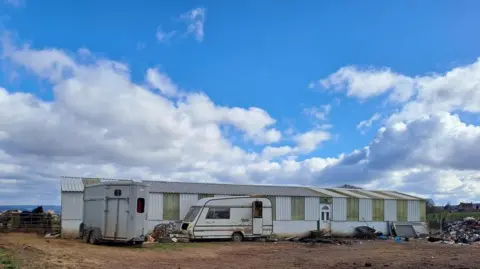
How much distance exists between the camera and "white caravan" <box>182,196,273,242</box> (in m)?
27.7

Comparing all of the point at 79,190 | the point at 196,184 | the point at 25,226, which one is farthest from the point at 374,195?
the point at 25,226

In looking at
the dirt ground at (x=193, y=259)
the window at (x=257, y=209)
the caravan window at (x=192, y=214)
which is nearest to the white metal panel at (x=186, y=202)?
the caravan window at (x=192, y=214)

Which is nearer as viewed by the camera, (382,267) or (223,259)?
(382,267)

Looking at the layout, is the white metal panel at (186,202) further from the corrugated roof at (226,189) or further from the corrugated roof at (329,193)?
the corrugated roof at (329,193)

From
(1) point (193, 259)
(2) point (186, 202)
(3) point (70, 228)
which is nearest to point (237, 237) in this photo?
(2) point (186, 202)

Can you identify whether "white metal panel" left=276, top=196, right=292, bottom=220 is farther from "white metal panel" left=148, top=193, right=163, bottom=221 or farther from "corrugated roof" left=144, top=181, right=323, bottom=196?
"white metal panel" left=148, top=193, right=163, bottom=221

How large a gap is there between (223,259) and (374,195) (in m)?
22.6

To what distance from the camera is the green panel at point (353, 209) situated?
35812 millimetres

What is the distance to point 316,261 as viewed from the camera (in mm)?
18016

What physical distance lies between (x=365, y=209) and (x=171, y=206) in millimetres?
14356

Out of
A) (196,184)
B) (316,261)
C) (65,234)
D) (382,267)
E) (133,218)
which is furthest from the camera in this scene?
(196,184)

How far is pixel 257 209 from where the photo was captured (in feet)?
95.0

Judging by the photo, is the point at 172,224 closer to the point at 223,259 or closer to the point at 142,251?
the point at 142,251

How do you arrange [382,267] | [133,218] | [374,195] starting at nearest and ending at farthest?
[382,267]
[133,218]
[374,195]
